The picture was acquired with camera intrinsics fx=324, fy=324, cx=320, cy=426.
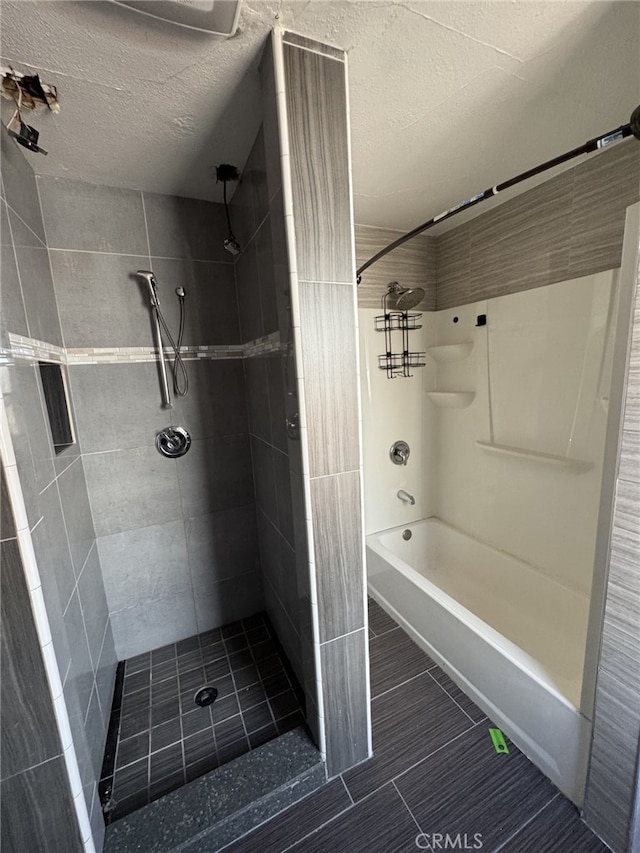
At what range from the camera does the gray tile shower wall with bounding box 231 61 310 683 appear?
3.21 feet

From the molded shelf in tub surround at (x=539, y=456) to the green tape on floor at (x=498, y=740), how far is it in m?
1.19

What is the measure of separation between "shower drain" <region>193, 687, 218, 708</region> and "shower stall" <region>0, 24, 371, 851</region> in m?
0.01

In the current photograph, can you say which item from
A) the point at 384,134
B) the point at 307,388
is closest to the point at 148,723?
the point at 307,388

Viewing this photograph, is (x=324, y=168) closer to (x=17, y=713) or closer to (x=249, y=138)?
(x=249, y=138)

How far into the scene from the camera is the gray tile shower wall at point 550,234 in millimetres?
1359

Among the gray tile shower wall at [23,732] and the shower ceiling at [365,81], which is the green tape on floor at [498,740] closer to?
the gray tile shower wall at [23,732]

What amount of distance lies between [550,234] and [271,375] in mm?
1566

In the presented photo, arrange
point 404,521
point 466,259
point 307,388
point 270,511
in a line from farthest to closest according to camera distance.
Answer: point 404,521 < point 466,259 < point 270,511 < point 307,388

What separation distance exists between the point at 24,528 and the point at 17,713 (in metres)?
0.45

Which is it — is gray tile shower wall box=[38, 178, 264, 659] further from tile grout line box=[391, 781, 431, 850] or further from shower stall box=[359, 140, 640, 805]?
tile grout line box=[391, 781, 431, 850]

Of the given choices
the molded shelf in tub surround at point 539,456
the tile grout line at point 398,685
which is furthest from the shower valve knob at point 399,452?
the tile grout line at point 398,685

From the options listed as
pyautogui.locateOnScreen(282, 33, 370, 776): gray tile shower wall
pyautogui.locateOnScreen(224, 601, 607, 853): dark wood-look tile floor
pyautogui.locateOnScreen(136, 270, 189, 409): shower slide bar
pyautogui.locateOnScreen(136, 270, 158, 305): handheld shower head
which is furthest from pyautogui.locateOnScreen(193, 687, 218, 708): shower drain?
pyautogui.locateOnScreen(136, 270, 158, 305): handheld shower head

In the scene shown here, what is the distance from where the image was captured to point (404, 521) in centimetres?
244

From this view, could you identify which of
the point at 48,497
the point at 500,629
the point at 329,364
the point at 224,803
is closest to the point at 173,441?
the point at 48,497
